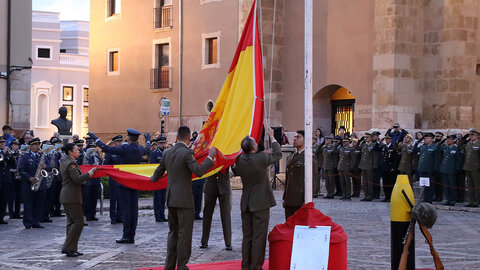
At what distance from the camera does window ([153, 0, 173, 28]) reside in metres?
36.5

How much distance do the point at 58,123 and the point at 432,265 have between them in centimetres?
1168

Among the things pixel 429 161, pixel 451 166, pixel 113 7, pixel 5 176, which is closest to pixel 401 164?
pixel 429 161

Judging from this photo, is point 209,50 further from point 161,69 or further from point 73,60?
point 73,60

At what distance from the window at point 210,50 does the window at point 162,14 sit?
2546 mm

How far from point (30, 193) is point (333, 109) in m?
17.5

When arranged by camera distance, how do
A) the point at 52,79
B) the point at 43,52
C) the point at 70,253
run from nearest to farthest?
the point at 70,253 → the point at 43,52 → the point at 52,79

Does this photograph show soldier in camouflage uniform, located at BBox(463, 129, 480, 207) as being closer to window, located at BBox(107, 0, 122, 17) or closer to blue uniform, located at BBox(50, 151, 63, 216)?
blue uniform, located at BBox(50, 151, 63, 216)

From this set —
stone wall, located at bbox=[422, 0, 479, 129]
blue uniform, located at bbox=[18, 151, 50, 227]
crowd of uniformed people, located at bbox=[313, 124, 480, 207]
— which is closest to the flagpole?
blue uniform, located at bbox=[18, 151, 50, 227]

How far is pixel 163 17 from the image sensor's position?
3684 centimetres

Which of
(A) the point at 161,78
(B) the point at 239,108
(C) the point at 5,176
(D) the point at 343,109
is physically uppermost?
(A) the point at 161,78

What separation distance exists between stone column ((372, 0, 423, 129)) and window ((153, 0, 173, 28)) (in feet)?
41.0

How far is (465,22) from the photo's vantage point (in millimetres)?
26641

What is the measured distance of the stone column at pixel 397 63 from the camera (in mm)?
26688

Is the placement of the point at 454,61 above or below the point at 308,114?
above
